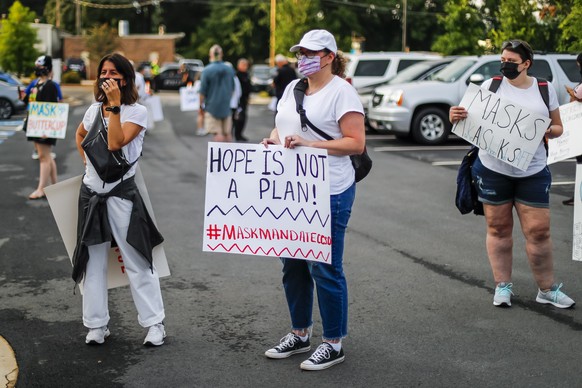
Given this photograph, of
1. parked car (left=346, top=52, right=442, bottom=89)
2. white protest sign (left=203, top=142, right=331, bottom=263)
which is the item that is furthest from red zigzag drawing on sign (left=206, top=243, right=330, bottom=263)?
parked car (left=346, top=52, right=442, bottom=89)

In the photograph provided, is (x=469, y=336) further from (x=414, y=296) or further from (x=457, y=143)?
(x=457, y=143)

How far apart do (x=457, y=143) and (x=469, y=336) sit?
42.5ft

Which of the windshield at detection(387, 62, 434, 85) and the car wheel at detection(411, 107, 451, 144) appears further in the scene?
the windshield at detection(387, 62, 434, 85)

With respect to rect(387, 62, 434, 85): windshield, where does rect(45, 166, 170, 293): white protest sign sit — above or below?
below

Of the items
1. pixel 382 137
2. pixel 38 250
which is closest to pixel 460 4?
pixel 382 137

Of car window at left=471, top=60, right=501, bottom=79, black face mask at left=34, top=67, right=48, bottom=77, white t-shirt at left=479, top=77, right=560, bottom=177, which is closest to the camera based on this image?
white t-shirt at left=479, top=77, right=560, bottom=177

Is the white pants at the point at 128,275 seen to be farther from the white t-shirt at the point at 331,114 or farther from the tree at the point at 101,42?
the tree at the point at 101,42

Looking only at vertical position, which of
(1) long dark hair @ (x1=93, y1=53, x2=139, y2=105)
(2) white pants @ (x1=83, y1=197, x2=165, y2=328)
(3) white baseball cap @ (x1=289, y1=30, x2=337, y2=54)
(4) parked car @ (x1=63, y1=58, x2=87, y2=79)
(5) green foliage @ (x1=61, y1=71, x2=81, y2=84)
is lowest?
(5) green foliage @ (x1=61, y1=71, x2=81, y2=84)

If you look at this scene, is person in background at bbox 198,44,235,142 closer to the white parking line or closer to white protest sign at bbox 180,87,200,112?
the white parking line

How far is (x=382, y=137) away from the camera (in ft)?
64.2

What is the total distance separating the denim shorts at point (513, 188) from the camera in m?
6.00

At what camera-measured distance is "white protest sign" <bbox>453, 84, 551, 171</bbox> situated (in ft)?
19.4

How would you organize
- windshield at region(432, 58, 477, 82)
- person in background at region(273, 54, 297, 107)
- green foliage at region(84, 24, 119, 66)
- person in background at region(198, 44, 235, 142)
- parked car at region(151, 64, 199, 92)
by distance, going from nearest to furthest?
person in background at region(198, 44, 235, 142) < windshield at region(432, 58, 477, 82) < person in background at region(273, 54, 297, 107) < parked car at region(151, 64, 199, 92) < green foliage at region(84, 24, 119, 66)

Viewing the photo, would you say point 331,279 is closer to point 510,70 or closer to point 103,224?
point 103,224
